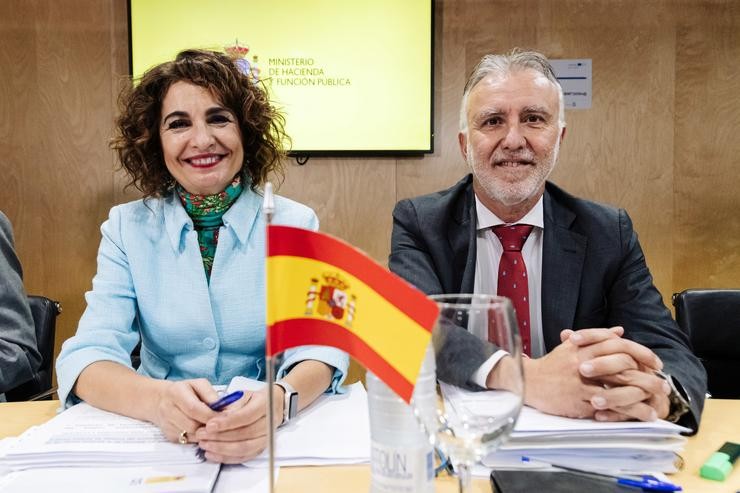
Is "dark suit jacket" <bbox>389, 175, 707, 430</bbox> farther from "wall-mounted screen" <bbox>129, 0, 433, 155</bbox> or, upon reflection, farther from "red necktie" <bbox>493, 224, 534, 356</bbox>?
"wall-mounted screen" <bbox>129, 0, 433, 155</bbox>

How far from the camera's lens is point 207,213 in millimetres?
1599

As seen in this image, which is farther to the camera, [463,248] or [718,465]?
[463,248]

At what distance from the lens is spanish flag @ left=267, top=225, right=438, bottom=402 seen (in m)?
0.57

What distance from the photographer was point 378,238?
3.27 m

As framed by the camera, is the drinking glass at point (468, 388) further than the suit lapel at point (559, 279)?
No

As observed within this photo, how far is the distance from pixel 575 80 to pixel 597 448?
2680 millimetres

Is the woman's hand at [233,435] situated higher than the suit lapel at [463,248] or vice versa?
the suit lapel at [463,248]

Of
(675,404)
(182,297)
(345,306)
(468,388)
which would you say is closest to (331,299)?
(345,306)

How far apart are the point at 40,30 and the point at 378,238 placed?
2.05 meters

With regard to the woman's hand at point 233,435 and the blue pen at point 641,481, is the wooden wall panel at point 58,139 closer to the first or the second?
the woman's hand at point 233,435

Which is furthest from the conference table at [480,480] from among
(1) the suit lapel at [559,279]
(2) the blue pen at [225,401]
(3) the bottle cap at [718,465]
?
(1) the suit lapel at [559,279]

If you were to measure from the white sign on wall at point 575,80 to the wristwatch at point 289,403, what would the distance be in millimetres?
2567

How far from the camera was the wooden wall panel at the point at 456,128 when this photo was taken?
3.12m

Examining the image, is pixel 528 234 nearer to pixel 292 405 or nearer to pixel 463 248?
pixel 463 248
